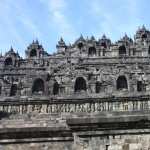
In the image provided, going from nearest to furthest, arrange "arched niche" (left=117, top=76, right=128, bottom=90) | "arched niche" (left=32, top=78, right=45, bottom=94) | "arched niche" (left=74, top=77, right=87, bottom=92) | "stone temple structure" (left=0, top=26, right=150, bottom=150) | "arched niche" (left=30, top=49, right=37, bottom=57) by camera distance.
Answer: "stone temple structure" (left=0, top=26, right=150, bottom=150)
"arched niche" (left=117, top=76, right=128, bottom=90)
"arched niche" (left=74, top=77, right=87, bottom=92)
"arched niche" (left=32, top=78, right=45, bottom=94)
"arched niche" (left=30, top=49, right=37, bottom=57)

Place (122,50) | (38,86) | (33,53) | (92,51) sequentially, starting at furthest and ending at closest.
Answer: (33,53) → (92,51) → (122,50) → (38,86)

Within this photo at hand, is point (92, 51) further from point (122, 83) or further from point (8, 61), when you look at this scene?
point (8, 61)

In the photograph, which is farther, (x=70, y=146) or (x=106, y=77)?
(x=106, y=77)

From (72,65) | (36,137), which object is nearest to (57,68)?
(72,65)

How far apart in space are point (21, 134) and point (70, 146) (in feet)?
3.08

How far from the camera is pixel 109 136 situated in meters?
7.83

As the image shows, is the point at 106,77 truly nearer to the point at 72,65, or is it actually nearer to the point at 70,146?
the point at 72,65

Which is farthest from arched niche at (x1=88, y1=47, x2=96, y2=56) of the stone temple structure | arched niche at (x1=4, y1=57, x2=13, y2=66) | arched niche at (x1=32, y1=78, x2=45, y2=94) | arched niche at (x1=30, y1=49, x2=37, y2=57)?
arched niche at (x1=4, y1=57, x2=13, y2=66)

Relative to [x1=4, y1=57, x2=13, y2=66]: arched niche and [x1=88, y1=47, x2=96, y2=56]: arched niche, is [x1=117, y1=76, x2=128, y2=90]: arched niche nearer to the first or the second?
[x1=88, y1=47, x2=96, y2=56]: arched niche

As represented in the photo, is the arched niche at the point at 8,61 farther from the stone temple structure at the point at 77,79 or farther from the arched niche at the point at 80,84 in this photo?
the arched niche at the point at 80,84

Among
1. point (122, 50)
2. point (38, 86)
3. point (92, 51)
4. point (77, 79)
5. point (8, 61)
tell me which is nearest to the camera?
point (77, 79)

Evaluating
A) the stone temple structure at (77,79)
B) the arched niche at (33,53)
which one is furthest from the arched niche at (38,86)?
the arched niche at (33,53)

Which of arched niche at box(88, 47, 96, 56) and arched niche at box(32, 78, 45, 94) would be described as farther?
arched niche at box(88, 47, 96, 56)

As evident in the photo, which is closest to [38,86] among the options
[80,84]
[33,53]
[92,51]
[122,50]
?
[80,84]
